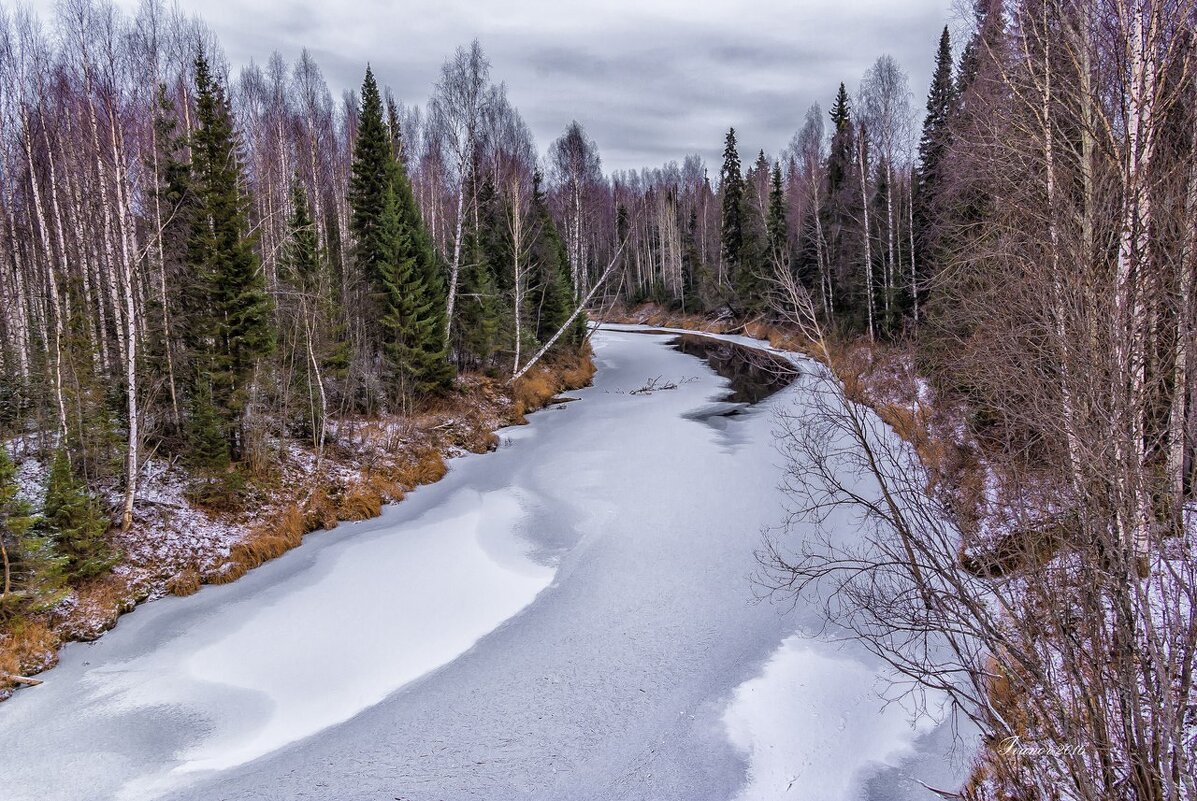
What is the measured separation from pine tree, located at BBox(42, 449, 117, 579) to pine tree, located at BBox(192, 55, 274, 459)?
11.5ft

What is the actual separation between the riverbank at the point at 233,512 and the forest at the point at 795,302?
0.38 metres

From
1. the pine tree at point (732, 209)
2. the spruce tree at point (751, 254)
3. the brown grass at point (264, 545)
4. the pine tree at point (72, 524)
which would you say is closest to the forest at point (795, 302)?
the pine tree at point (72, 524)

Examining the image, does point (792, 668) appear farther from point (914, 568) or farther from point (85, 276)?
point (85, 276)

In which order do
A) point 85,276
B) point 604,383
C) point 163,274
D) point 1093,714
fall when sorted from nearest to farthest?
point 1093,714
point 163,274
point 85,276
point 604,383

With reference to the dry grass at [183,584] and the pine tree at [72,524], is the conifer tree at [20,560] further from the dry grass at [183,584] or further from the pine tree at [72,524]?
the dry grass at [183,584]

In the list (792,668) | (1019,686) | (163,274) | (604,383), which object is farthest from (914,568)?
(604,383)

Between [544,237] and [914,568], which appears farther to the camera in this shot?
[544,237]

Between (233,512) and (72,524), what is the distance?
9.68 feet

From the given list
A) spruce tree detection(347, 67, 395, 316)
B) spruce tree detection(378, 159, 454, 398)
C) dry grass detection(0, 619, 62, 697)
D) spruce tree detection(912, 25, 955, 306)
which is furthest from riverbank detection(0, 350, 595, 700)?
spruce tree detection(912, 25, 955, 306)

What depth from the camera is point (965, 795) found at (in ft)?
17.7

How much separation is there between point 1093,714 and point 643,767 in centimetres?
399

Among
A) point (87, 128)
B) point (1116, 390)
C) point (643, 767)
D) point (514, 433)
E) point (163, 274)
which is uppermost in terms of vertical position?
point (87, 128)

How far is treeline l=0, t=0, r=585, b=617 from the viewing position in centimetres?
1019

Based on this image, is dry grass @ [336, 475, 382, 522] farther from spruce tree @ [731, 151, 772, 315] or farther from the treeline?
spruce tree @ [731, 151, 772, 315]
